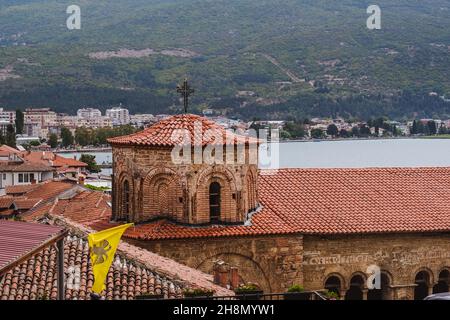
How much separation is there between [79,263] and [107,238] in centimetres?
272

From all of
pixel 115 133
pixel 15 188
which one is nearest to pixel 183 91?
pixel 15 188

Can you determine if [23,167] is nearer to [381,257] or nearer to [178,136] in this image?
[178,136]

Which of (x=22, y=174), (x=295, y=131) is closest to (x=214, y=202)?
(x=22, y=174)

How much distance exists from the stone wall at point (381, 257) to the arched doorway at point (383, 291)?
0.09 metres

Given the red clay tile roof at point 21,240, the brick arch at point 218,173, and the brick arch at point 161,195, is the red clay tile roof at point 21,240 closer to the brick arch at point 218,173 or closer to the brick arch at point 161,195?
the brick arch at point 161,195

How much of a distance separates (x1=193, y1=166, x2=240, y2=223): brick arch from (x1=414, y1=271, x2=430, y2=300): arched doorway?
6550 mm

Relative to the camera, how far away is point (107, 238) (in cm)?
1847

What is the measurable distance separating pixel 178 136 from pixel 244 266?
4.38 metres

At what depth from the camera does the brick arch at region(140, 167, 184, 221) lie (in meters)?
27.1

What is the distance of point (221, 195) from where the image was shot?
2748 centimetres

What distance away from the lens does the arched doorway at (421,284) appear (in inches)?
1160

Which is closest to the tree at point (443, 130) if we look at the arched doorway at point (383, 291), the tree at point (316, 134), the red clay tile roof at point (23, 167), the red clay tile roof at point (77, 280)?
the tree at point (316, 134)

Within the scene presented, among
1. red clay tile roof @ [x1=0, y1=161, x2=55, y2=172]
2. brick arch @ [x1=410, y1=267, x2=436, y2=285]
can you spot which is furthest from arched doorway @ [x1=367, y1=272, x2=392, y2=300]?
red clay tile roof @ [x1=0, y1=161, x2=55, y2=172]
